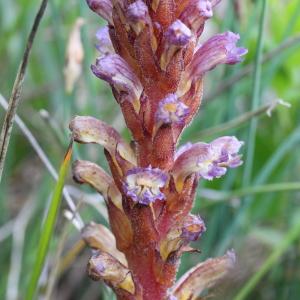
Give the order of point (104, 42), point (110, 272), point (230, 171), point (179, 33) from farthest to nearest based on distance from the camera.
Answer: point (230, 171), point (104, 42), point (110, 272), point (179, 33)

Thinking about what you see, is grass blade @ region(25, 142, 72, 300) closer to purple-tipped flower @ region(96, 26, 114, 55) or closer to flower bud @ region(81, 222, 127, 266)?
flower bud @ region(81, 222, 127, 266)

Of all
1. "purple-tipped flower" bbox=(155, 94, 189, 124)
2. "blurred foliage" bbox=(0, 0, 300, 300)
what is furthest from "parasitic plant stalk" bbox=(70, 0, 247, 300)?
"blurred foliage" bbox=(0, 0, 300, 300)

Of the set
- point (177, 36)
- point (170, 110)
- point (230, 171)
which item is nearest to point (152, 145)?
point (170, 110)

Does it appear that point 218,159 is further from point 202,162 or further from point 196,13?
point 196,13

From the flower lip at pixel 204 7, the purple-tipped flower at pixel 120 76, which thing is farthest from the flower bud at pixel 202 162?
the flower lip at pixel 204 7

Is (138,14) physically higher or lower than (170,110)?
higher

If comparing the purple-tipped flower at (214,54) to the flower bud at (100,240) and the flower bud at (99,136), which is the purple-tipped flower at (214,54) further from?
the flower bud at (100,240)

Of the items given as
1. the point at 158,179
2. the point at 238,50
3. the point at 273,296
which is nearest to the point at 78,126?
the point at 158,179

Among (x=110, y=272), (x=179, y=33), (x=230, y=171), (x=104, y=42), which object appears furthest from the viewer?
(x=230, y=171)
